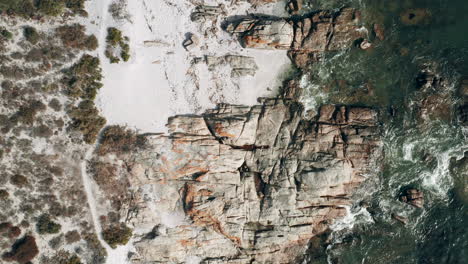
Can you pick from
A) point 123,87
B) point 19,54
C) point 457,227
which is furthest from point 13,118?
point 457,227

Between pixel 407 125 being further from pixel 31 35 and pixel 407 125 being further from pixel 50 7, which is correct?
pixel 31 35

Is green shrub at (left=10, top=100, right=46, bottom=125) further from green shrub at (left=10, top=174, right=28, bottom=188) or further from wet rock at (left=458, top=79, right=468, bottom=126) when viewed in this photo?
wet rock at (left=458, top=79, right=468, bottom=126)

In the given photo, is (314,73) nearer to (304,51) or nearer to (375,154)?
(304,51)

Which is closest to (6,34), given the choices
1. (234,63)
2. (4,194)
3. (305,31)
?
(4,194)

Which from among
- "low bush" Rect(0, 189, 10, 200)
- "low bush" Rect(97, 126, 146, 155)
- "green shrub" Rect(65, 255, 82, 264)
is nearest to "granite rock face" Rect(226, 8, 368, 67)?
"low bush" Rect(97, 126, 146, 155)

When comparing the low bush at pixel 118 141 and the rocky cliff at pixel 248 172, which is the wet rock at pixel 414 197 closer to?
the rocky cliff at pixel 248 172
